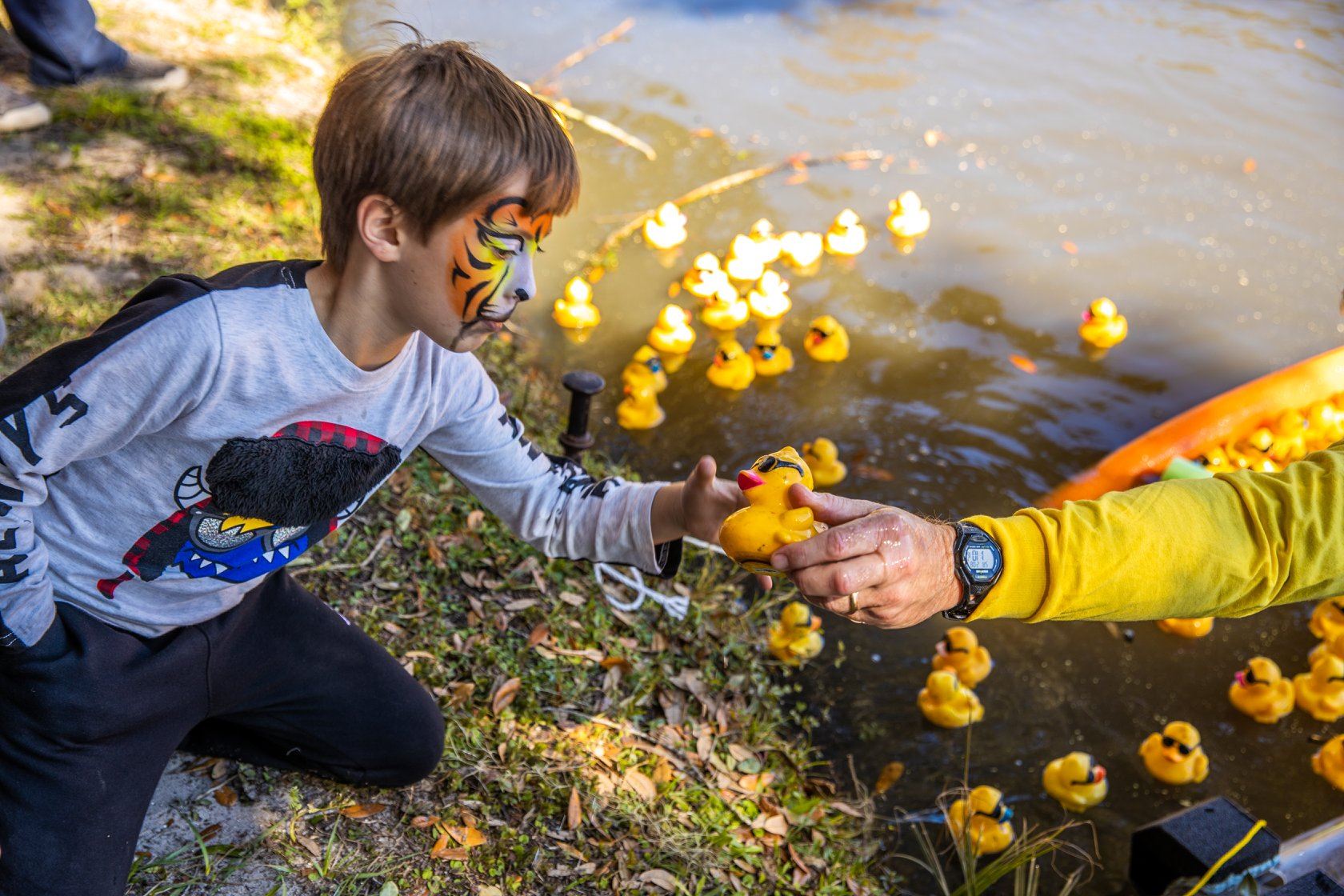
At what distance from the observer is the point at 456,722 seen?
2881 mm

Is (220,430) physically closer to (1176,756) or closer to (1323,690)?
(1176,756)

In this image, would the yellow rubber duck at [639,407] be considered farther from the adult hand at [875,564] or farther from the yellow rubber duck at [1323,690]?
the yellow rubber duck at [1323,690]

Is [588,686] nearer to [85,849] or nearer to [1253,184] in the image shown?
[85,849]

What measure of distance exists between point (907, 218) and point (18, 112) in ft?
15.0

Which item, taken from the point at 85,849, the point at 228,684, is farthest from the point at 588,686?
the point at 85,849

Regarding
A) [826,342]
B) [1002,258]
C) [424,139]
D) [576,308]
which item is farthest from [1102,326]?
[424,139]

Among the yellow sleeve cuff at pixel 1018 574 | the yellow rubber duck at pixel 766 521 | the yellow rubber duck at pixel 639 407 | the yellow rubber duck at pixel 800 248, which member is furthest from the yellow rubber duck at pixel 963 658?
the yellow rubber duck at pixel 800 248

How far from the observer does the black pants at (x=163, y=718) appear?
2.01m

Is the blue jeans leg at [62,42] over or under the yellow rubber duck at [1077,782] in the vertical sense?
over

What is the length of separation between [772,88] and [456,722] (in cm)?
590

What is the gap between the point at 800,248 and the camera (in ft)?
18.5

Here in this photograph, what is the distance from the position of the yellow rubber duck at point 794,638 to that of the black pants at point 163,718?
1406 millimetres

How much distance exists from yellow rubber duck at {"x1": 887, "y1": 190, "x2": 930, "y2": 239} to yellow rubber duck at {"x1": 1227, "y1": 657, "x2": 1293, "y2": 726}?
3105 mm

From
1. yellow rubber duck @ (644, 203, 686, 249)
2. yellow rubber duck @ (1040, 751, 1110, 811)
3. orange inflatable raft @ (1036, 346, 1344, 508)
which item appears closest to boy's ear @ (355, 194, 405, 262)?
yellow rubber duck @ (1040, 751, 1110, 811)
